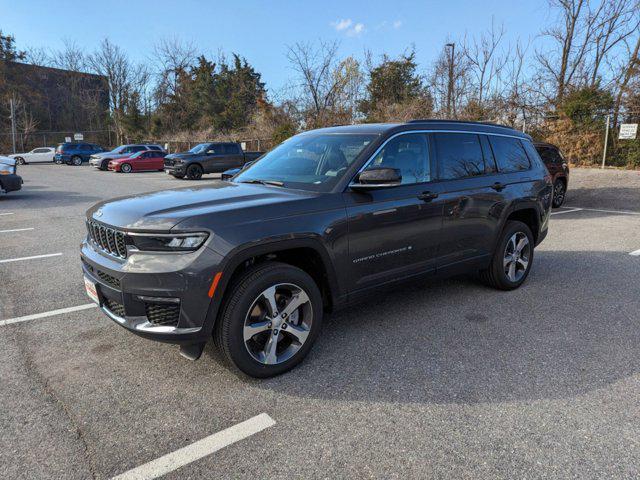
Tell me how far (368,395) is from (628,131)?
815 inches

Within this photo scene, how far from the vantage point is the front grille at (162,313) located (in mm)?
2715

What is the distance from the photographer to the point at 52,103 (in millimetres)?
58438

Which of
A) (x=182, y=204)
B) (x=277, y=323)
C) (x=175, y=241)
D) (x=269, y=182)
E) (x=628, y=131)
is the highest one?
(x=628, y=131)

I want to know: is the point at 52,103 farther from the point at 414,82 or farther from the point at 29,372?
the point at 29,372

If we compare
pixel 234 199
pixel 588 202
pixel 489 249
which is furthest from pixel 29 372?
pixel 588 202

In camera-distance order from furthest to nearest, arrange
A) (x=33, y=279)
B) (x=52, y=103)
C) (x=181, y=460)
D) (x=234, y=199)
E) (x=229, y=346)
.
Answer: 1. (x=52, y=103)
2. (x=33, y=279)
3. (x=234, y=199)
4. (x=229, y=346)
5. (x=181, y=460)

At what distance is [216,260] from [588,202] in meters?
13.2

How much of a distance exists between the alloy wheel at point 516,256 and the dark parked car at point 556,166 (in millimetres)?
7038

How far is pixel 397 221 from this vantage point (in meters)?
3.66

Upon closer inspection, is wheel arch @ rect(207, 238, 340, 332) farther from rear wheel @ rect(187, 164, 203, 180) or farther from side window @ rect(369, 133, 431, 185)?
rear wheel @ rect(187, 164, 203, 180)

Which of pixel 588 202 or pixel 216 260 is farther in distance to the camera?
pixel 588 202

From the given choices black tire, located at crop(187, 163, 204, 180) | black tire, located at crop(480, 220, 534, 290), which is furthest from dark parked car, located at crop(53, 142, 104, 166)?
black tire, located at crop(480, 220, 534, 290)

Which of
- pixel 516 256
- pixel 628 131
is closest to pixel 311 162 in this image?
pixel 516 256

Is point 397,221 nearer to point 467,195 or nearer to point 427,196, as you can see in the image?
point 427,196
